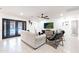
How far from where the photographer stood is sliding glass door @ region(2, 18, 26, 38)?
299 inches

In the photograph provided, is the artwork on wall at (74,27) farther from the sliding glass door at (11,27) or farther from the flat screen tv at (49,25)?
the sliding glass door at (11,27)

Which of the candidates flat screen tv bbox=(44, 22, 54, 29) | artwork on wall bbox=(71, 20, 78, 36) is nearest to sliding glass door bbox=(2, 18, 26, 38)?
flat screen tv bbox=(44, 22, 54, 29)

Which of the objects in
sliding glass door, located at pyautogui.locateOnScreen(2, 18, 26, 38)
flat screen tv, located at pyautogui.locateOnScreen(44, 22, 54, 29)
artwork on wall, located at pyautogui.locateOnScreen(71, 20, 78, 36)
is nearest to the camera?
sliding glass door, located at pyautogui.locateOnScreen(2, 18, 26, 38)

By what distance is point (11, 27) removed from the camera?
8.55 m

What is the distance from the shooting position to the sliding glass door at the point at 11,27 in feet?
25.0

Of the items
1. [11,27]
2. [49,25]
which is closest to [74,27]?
[49,25]

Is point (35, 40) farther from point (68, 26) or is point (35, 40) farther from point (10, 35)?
point (68, 26)

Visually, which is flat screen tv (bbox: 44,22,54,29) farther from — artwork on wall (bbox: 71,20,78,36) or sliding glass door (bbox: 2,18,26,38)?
sliding glass door (bbox: 2,18,26,38)

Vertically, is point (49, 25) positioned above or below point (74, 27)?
above

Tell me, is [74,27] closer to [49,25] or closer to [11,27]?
[49,25]

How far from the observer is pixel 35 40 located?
435 cm

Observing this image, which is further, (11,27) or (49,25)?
(49,25)
